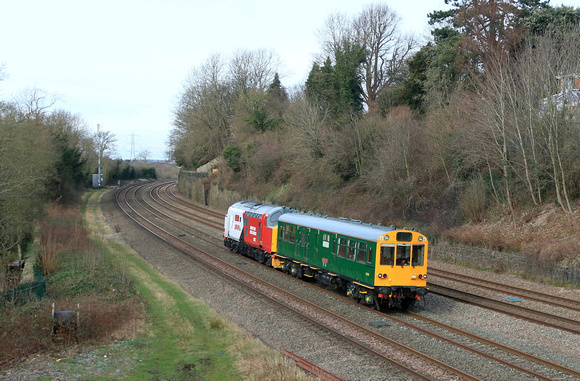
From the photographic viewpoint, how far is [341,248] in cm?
1819

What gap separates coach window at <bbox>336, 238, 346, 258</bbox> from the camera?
59.1 feet

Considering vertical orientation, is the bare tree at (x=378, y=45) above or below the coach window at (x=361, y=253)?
above

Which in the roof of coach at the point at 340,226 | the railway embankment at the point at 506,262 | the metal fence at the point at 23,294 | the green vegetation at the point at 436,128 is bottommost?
the metal fence at the point at 23,294

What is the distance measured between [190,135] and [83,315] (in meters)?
52.6

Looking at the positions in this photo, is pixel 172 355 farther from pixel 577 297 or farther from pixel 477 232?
pixel 477 232

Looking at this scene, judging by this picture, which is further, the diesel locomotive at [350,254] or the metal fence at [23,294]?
the diesel locomotive at [350,254]

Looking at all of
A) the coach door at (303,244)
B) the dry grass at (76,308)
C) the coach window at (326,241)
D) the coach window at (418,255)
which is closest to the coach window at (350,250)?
the coach window at (326,241)

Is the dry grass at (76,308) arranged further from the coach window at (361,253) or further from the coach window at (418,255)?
the coach window at (418,255)

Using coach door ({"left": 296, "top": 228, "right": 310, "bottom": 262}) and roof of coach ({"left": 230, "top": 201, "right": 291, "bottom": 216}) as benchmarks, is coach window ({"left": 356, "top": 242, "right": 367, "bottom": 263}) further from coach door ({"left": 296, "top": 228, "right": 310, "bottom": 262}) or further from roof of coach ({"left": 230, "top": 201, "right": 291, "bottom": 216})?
roof of coach ({"left": 230, "top": 201, "right": 291, "bottom": 216})

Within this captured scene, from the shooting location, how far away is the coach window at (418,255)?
53.7 ft

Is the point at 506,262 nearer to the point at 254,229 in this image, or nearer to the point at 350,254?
the point at 350,254

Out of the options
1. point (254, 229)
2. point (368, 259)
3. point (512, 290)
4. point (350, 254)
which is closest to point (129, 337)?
point (368, 259)

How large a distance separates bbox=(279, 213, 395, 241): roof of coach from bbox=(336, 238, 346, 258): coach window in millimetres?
287

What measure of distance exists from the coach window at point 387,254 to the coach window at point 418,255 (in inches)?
28.0
